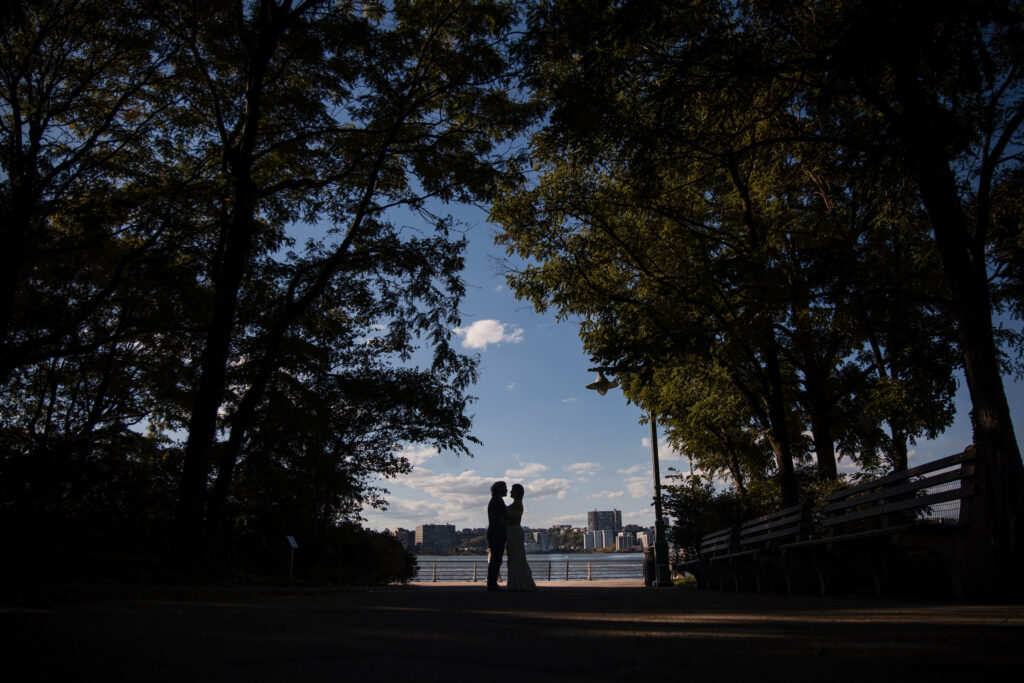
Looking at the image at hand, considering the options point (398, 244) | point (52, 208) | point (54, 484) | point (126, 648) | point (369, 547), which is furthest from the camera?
point (369, 547)

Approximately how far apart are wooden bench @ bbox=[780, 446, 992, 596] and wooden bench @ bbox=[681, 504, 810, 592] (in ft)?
1.74

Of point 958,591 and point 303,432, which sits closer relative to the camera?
point 958,591

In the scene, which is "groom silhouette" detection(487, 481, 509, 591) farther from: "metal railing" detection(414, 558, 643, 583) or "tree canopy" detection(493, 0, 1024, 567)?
"metal railing" detection(414, 558, 643, 583)

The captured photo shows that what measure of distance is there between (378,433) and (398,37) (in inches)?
392

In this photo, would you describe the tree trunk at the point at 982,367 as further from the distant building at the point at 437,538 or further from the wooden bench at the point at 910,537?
the distant building at the point at 437,538

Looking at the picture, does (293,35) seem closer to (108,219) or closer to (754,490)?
(108,219)

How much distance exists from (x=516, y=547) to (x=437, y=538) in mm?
85750

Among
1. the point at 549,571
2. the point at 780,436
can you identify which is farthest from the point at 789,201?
the point at 549,571

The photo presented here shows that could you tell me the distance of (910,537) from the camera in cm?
564

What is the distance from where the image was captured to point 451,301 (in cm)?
1547

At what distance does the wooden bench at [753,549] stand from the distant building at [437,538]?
8165cm

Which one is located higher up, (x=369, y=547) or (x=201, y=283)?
(x=201, y=283)

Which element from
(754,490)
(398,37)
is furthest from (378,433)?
(754,490)

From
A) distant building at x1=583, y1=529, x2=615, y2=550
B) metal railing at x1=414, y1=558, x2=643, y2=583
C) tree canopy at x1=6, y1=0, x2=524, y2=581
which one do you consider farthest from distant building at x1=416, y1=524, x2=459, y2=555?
tree canopy at x1=6, y1=0, x2=524, y2=581
